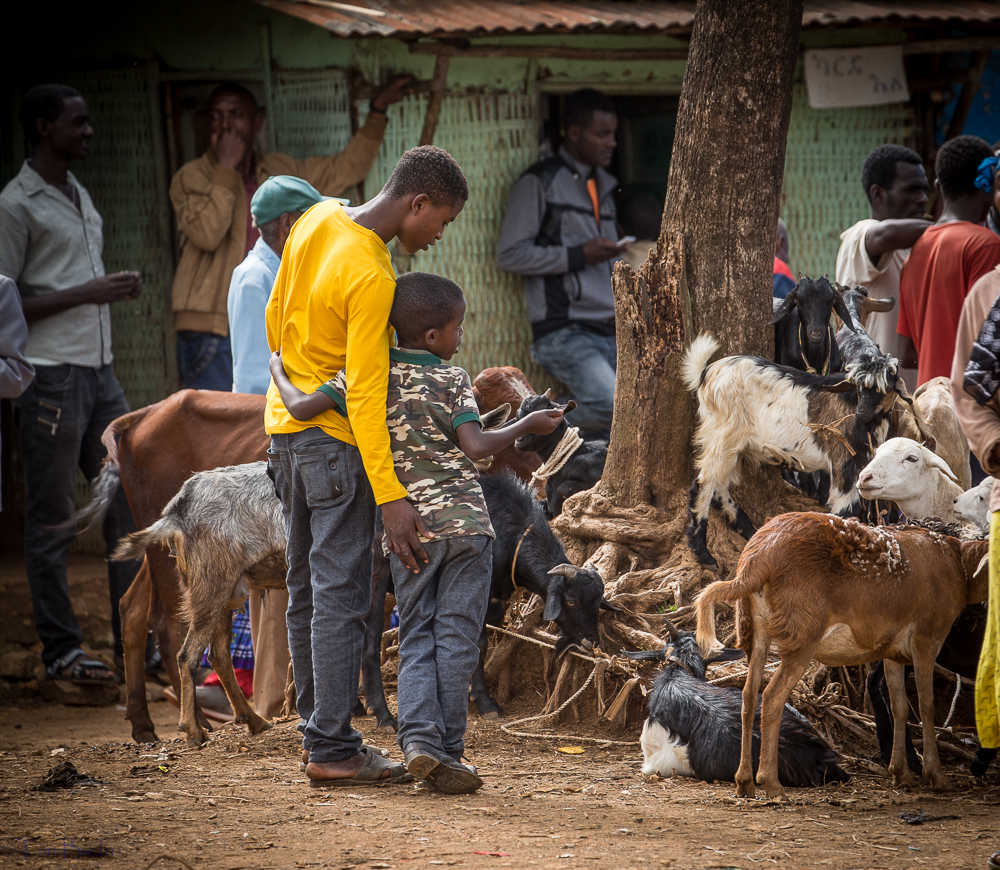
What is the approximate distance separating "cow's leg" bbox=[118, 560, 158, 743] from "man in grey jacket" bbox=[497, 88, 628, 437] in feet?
11.4

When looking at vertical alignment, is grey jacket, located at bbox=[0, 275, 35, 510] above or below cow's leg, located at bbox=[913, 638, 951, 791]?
above

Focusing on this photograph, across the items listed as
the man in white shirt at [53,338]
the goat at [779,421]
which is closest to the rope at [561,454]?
the goat at [779,421]

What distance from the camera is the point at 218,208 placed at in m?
8.19

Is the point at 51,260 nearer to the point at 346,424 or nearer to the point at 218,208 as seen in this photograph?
the point at 218,208

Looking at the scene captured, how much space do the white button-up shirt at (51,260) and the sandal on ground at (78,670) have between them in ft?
6.11

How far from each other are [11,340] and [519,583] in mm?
2768

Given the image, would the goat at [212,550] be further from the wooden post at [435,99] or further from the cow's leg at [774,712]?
the wooden post at [435,99]

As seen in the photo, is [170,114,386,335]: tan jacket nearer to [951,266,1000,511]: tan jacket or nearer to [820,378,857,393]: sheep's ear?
[820,378,857,393]: sheep's ear

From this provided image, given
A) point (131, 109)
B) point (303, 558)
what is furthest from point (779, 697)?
point (131, 109)

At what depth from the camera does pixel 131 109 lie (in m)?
9.02

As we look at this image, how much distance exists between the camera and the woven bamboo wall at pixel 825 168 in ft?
30.0

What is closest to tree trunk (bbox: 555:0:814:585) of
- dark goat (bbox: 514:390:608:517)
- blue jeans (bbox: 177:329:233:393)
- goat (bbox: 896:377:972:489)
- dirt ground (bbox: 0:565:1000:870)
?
dark goat (bbox: 514:390:608:517)

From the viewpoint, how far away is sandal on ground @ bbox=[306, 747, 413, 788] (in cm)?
424

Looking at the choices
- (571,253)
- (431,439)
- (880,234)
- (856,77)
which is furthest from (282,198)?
(856,77)
